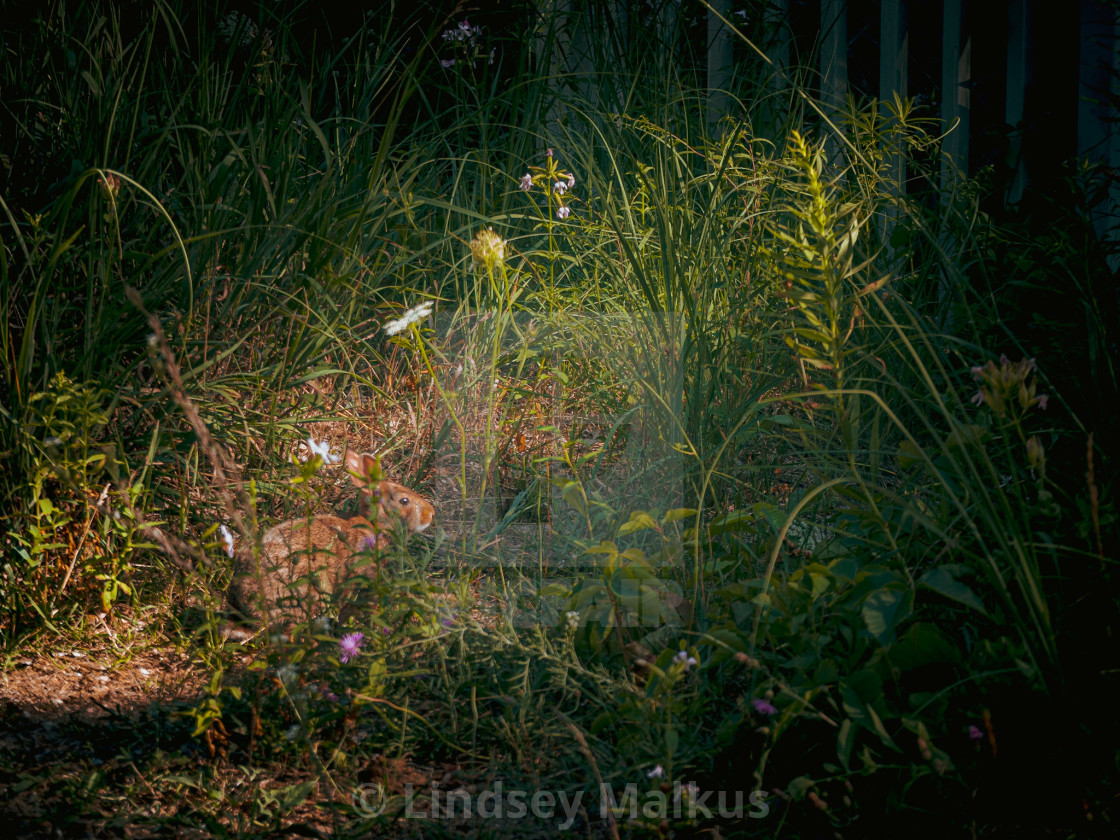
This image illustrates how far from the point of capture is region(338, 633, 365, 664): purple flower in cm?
150

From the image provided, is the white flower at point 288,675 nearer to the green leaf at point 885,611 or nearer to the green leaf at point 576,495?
the green leaf at point 576,495

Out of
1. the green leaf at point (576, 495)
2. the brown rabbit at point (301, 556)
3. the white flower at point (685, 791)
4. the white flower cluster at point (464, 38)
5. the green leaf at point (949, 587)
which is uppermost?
the white flower cluster at point (464, 38)

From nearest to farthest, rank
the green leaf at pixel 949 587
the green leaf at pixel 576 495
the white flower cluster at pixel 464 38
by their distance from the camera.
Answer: the green leaf at pixel 949 587
the green leaf at pixel 576 495
the white flower cluster at pixel 464 38

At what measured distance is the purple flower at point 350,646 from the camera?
4.93 feet

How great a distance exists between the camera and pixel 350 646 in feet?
4.93

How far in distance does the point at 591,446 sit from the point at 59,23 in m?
1.92

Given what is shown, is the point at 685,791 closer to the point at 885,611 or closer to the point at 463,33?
the point at 885,611

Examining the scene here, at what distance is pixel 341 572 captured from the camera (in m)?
1.97

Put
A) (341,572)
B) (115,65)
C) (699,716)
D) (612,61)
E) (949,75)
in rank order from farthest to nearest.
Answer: (612,61)
(949,75)
(115,65)
(341,572)
(699,716)

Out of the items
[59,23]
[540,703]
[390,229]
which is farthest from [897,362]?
[59,23]

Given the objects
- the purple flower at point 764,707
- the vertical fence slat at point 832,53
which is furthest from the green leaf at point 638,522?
the vertical fence slat at point 832,53

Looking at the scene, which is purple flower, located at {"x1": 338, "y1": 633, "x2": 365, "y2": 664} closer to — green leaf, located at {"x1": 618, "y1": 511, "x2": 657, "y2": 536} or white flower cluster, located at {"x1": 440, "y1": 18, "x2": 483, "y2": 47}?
green leaf, located at {"x1": 618, "y1": 511, "x2": 657, "y2": 536}

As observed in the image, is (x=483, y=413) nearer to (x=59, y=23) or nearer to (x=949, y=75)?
(x=59, y=23)

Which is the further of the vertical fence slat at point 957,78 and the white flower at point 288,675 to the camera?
the vertical fence slat at point 957,78
